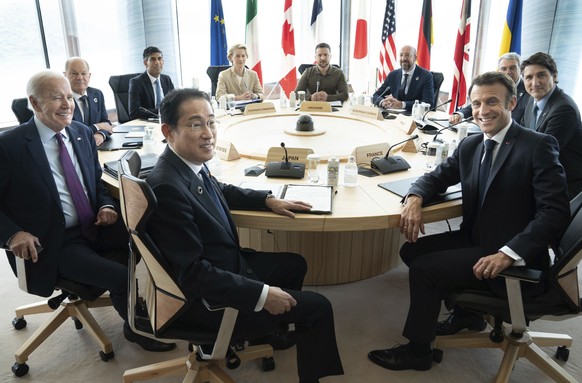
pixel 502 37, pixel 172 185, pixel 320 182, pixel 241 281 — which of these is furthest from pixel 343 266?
pixel 502 37

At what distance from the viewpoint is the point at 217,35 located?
5.99m

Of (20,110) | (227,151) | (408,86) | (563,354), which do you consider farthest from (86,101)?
(563,354)

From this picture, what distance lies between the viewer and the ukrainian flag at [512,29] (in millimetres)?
5004

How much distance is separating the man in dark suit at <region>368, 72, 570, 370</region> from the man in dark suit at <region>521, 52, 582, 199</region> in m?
0.99

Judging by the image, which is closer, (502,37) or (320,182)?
(320,182)

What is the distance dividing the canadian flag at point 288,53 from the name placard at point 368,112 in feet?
8.16

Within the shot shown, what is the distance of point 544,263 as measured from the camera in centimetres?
184

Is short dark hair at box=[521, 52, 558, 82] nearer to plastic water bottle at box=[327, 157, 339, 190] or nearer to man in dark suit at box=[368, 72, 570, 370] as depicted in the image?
man in dark suit at box=[368, 72, 570, 370]

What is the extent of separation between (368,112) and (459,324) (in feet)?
7.31

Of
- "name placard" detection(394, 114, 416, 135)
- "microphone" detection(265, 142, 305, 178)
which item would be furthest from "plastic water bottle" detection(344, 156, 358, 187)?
"name placard" detection(394, 114, 416, 135)

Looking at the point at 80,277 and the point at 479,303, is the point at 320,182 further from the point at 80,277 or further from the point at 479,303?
the point at 80,277

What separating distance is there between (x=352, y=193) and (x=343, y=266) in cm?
75

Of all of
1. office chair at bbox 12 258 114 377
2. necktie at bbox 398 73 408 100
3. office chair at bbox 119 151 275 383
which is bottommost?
office chair at bbox 12 258 114 377

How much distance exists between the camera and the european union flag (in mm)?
5906
